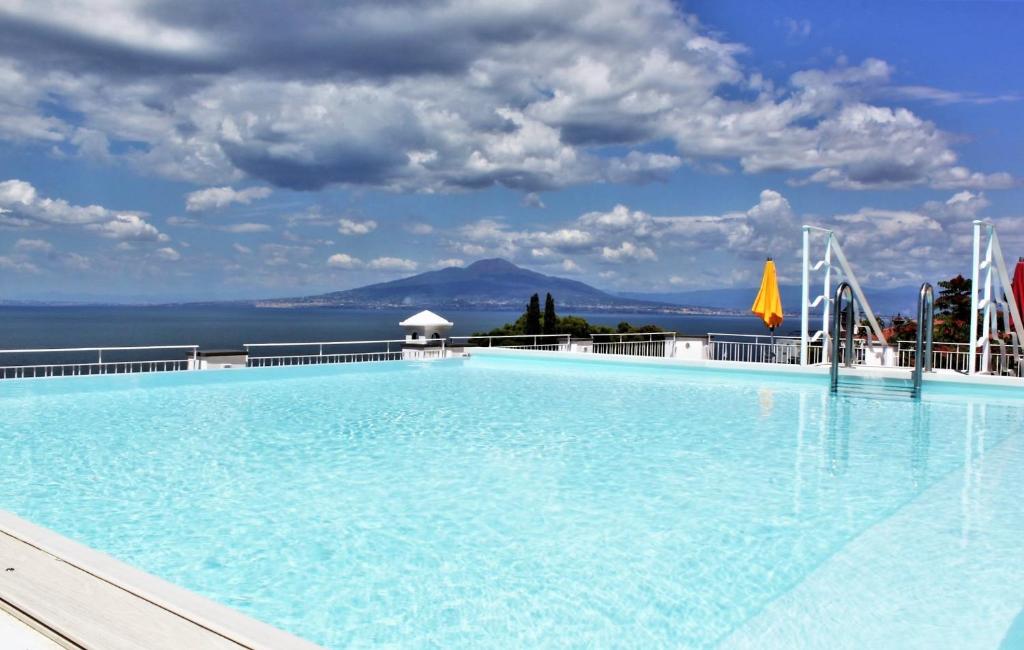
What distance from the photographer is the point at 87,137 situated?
42.4 m

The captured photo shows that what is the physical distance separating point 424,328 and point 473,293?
12629cm

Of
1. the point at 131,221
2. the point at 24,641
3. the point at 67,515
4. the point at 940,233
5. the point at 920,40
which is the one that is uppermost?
the point at 920,40

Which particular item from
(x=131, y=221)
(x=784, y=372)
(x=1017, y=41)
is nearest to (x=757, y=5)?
(x=1017, y=41)

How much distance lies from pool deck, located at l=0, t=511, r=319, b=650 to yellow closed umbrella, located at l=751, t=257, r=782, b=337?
502 inches

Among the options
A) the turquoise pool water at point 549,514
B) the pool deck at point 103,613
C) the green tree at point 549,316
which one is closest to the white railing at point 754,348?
the turquoise pool water at point 549,514

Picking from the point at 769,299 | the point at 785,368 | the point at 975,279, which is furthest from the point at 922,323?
the point at 769,299

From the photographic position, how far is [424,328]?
15.6 meters

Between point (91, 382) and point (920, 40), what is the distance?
2462 centimetres

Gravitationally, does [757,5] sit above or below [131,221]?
above

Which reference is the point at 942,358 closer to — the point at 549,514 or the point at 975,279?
the point at 975,279

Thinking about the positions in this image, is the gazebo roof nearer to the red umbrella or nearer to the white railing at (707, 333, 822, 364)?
the white railing at (707, 333, 822, 364)

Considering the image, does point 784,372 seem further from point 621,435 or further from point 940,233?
point 940,233

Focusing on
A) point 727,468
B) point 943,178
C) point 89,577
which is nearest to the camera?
point 89,577

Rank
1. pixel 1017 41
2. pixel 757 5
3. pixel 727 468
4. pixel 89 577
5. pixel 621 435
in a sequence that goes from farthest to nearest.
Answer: pixel 1017 41, pixel 757 5, pixel 621 435, pixel 727 468, pixel 89 577
